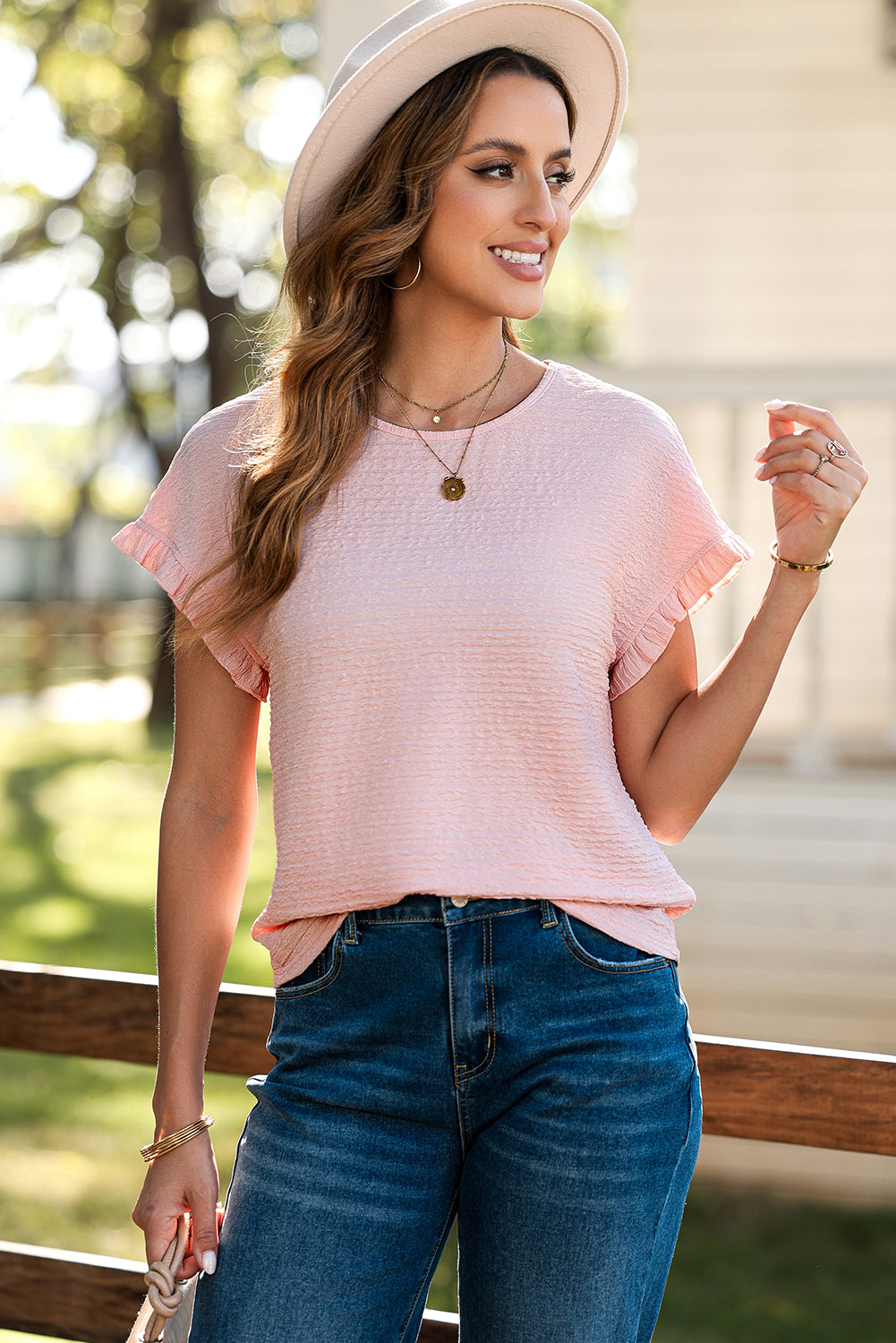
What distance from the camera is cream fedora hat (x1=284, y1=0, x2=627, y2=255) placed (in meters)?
1.76

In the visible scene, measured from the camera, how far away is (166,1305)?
166cm

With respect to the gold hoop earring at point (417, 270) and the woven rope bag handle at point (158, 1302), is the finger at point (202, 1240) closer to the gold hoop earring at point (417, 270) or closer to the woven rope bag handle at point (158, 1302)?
the woven rope bag handle at point (158, 1302)

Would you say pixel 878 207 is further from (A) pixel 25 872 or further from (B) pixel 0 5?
(B) pixel 0 5

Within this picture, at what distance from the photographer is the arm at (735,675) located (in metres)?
1.69

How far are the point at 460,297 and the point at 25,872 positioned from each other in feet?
30.7

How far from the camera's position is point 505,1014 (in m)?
1.58

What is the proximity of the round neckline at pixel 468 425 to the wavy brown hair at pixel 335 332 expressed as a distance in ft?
0.08

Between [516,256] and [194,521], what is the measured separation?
511 millimetres

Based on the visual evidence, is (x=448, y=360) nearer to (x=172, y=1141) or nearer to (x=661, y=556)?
(x=661, y=556)

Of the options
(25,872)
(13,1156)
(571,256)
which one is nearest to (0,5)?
(25,872)

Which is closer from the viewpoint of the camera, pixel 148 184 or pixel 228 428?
pixel 228 428

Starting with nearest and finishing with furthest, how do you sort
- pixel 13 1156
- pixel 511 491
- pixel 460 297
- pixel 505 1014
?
pixel 505 1014, pixel 511 491, pixel 460 297, pixel 13 1156

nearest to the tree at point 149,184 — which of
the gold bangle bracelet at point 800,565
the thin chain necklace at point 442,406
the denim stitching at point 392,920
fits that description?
the thin chain necklace at point 442,406

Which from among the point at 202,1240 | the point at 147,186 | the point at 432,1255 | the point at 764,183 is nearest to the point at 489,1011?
the point at 432,1255
